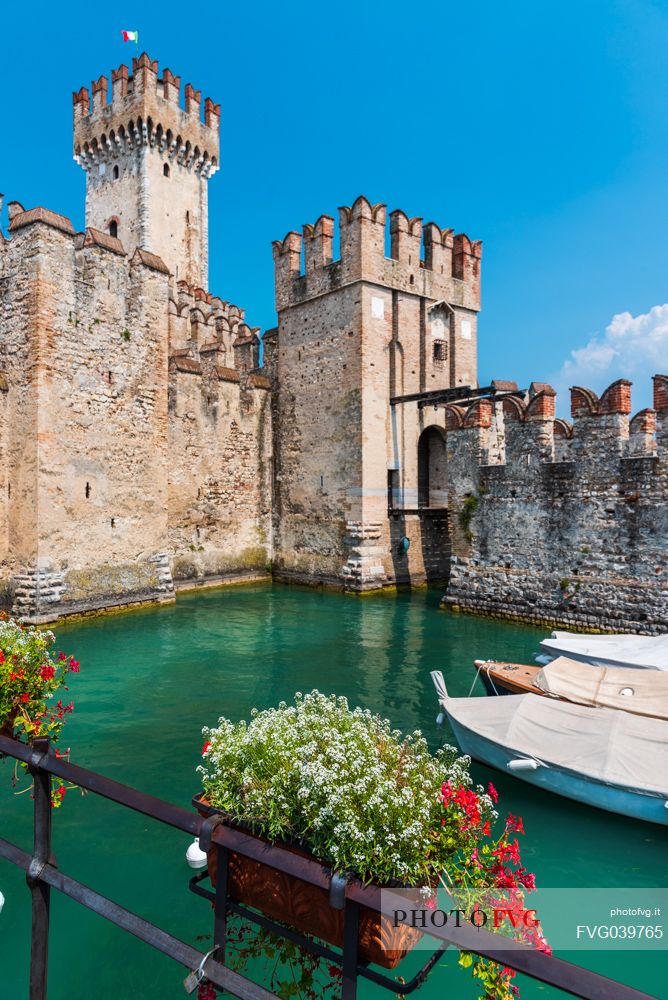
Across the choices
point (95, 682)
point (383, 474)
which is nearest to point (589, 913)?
point (95, 682)

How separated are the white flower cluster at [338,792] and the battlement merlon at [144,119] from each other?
3567 cm

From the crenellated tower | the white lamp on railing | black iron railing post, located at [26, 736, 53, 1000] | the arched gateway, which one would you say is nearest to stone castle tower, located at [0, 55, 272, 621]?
the arched gateway

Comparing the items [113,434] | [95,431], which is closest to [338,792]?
[95,431]

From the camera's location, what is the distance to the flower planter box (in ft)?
8.85

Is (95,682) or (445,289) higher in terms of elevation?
(445,289)

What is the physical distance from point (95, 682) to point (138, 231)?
89.3 ft

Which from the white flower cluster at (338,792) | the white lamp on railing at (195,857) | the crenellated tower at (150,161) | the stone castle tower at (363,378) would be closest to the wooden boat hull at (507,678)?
the white lamp on railing at (195,857)

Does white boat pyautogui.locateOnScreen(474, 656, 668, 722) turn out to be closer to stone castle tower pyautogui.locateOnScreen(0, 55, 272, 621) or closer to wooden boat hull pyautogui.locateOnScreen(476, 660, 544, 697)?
wooden boat hull pyautogui.locateOnScreen(476, 660, 544, 697)

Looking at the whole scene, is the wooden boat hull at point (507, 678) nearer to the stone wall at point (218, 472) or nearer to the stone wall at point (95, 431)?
the stone wall at point (95, 431)

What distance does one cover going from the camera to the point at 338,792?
291 cm

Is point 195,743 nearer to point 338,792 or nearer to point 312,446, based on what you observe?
point 338,792

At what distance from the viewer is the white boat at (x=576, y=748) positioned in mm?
6465

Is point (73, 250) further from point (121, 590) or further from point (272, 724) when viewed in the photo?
point (272, 724)

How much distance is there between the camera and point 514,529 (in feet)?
55.4
